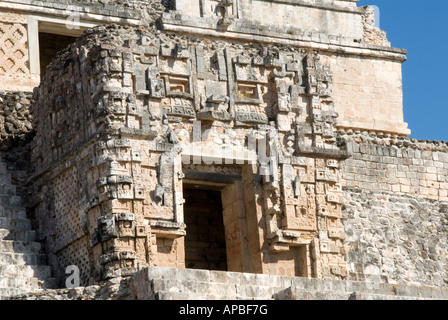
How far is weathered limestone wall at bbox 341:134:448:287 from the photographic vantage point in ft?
67.5

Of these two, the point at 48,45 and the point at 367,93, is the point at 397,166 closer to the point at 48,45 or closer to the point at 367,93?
the point at 367,93

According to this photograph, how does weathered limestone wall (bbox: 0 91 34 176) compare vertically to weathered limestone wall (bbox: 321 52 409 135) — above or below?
below

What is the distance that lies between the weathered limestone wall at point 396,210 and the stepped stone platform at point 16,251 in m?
4.49

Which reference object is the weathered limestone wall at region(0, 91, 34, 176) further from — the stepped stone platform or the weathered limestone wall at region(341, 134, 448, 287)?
the weathered limestone wall at region(341, 134, 448, 287)

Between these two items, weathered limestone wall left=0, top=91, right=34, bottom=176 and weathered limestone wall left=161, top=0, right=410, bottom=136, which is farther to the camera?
weathered limestone wall left=161, top=0, right=410, bottom=136

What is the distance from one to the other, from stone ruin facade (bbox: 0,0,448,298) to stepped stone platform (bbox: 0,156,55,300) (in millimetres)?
210

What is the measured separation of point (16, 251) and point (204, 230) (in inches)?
163


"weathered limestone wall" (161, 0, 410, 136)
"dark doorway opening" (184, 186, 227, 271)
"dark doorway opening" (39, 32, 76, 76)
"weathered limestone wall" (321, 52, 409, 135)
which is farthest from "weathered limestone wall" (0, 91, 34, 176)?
"weathered limestone wall" (321, 52, 409, 135)

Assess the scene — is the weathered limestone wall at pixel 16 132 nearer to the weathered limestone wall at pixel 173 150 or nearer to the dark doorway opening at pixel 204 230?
the weathered limestone wall at pixel 173 150

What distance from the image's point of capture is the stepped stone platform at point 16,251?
17.5 m

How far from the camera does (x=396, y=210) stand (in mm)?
21406

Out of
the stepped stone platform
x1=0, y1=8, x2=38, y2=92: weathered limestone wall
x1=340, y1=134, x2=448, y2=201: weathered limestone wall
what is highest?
x1=0, y1=8, x2=38, y2=92: weathered limestone wall
